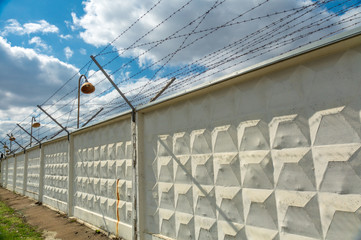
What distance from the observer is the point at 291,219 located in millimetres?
3137

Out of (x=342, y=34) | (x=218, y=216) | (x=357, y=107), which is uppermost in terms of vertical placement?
(x=342, y=34)

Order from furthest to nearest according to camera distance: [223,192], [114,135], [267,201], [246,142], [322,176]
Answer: [114,135] → [223,192] → [246,142] → [267,201] → [322,176]

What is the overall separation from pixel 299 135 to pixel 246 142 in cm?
80

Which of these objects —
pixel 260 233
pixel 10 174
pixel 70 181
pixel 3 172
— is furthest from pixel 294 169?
pixel 3 172

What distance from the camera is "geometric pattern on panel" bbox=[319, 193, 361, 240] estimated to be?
2648 millimetres

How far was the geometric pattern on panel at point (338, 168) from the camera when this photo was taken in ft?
8.78

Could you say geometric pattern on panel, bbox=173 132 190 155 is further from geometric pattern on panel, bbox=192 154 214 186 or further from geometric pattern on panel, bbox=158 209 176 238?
geometric pattern on panel, bbox=158 209 176 238

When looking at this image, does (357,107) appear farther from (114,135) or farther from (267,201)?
(114,135)

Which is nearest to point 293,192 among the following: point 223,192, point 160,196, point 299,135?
point 299,135

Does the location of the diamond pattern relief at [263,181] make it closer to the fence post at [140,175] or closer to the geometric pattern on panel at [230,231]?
the geometric pattern on panel at [230,231]

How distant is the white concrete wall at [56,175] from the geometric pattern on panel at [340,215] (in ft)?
33.0

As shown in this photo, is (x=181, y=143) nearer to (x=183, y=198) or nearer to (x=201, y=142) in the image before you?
(x=201, y=142)

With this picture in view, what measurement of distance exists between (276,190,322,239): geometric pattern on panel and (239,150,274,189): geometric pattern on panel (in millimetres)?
234

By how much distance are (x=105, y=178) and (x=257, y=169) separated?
5.28 m
